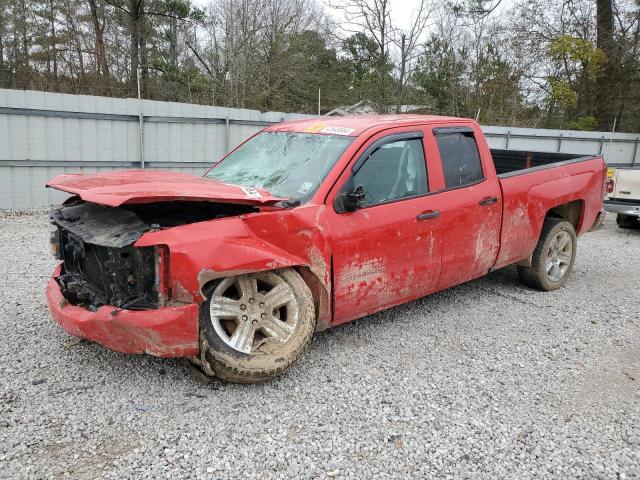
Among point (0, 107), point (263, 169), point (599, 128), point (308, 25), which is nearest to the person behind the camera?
point (263, 169)

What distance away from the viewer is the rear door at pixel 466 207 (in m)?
4.32

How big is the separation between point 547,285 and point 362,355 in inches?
110

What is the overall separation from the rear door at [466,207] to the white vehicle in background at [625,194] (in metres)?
5.94

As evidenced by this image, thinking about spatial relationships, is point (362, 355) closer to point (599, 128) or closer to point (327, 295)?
point (327, 295)

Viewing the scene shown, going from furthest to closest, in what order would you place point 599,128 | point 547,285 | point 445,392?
point 599,128, point 547,285, point 445,392

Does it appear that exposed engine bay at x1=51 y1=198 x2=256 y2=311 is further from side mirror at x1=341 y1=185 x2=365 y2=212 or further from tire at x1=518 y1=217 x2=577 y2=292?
tire at x1=518 y1=217 x2=577 y2=292

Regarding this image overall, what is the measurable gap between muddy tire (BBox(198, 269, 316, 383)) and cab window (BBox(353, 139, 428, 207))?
91cm

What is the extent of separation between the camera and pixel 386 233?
3818 mm

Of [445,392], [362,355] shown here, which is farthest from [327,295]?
[445,392]

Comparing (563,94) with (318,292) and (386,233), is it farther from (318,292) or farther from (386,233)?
(318,292)

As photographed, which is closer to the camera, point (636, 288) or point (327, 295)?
point (327, 295)

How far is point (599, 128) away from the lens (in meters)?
25.2

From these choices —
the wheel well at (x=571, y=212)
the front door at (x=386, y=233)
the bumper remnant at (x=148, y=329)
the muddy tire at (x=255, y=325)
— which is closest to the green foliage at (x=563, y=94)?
the wheel well at (x=571, y=212)

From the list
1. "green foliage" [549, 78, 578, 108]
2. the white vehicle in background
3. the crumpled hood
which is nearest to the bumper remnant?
the crumpled hood
